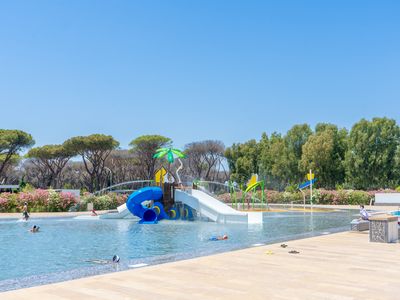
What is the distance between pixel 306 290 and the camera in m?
7.07

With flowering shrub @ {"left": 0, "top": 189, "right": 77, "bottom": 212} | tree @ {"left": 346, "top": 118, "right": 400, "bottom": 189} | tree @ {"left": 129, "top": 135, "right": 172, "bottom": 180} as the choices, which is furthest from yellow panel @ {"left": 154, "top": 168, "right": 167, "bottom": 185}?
tree @ {"left": 129, "top": 135, "right": 172, "bottom": 180}

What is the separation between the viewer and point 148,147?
6500 centimetres

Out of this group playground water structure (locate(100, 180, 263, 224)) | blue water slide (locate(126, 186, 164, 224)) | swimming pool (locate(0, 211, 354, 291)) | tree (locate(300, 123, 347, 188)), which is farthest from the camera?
tree (locate(300, 123, 347, 188))

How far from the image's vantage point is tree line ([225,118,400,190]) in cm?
5031

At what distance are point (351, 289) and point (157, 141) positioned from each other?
5807cm

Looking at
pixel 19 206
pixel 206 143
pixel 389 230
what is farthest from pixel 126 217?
pixel 206 143

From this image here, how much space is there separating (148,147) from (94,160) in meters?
8.25

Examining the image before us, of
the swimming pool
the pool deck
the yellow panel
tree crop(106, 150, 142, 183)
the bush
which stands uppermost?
tree crop(106, 150, 142, 183)

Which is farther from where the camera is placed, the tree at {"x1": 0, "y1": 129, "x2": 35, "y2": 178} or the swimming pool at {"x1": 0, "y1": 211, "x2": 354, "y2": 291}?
the tree at {"x1": 0, "y1": 129, "x2": 35, "y2": 178}

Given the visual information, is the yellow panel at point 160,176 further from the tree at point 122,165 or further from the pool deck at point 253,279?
the tree at point 122,165

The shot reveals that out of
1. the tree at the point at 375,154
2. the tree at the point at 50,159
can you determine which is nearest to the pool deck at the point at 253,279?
the tree at the point at 375,154

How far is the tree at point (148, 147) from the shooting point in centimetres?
6444

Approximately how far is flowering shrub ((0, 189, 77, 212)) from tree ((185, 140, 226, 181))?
40.1 metres

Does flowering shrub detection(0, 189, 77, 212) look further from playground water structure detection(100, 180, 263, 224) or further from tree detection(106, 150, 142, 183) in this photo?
tree detection(106, 150, 142, 183)
